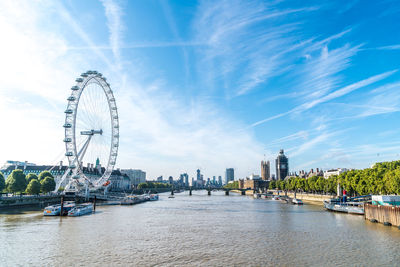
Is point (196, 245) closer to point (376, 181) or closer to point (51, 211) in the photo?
point (51, 211)

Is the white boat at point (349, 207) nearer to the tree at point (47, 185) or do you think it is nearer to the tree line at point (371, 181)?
the tree line at point (371, 181)

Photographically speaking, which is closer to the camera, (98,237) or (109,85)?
(98,237)

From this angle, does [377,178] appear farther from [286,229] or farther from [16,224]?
[16,224]

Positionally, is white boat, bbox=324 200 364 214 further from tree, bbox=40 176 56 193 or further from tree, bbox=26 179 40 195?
tree, bbox=40 176 56 193

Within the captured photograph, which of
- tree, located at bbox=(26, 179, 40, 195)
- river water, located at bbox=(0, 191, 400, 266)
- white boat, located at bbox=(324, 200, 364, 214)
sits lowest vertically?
river water, located at bbox=(0, 191, 400, 266)

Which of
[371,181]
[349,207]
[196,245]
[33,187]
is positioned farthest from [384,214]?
[33,187]

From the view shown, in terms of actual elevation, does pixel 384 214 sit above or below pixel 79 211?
above

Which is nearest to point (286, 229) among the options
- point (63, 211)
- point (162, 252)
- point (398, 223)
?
point (398, 223)

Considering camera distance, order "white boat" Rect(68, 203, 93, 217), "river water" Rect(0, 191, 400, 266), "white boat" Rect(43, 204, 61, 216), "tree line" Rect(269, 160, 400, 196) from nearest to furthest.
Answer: "river water" Rect(0, 191, 400, 266), "white boat" Rect(43, 204, 61, 216), "white boat" Rect(68, 203, 93, 217), "tree line" Rect(269, 160, 400, 196)

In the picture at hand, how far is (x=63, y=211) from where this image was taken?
66.4 meters

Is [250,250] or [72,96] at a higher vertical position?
[72,96]

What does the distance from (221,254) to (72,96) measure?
7037 cm

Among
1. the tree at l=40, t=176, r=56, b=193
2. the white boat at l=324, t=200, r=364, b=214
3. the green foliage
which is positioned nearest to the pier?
the white boat at l=324, t=200, r=364, b=214

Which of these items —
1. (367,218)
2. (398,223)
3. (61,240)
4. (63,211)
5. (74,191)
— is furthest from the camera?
(74,191)
